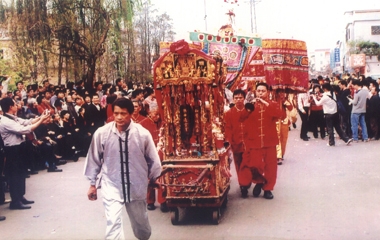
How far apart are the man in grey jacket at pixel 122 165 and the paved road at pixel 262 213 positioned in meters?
1.40

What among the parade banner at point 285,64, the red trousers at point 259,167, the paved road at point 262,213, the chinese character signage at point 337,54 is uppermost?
the chinese character signage at point 337,54

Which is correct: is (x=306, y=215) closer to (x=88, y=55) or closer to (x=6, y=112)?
(x=6, y=112)

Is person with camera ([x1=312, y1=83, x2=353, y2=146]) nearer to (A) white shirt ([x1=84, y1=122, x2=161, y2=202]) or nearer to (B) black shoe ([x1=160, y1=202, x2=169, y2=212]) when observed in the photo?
(B) black shoe ([x1=160, y1=202, x2=169, y2=212])

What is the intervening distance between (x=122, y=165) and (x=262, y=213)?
293 cm

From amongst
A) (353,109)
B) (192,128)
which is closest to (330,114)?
(353,109)

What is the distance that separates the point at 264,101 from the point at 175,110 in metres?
1.54

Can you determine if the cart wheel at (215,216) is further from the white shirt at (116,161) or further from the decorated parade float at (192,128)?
the white shirt at (116,161)

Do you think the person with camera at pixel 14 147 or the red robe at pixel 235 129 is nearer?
the person with camera at pixel 14 147

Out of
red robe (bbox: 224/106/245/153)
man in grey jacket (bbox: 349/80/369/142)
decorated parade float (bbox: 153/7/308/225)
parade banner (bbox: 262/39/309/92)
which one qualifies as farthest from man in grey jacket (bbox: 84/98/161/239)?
man in grey jacket (bbox: 349/80/369/142)

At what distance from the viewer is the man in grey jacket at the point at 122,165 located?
15.8 feet

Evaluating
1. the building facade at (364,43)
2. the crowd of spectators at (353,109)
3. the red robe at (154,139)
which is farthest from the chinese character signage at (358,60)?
the red robe at (154,139)

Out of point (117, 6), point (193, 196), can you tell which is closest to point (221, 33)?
point (193, 196)

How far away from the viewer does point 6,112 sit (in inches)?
305

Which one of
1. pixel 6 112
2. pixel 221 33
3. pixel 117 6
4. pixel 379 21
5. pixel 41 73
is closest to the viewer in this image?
pixel 6 112
